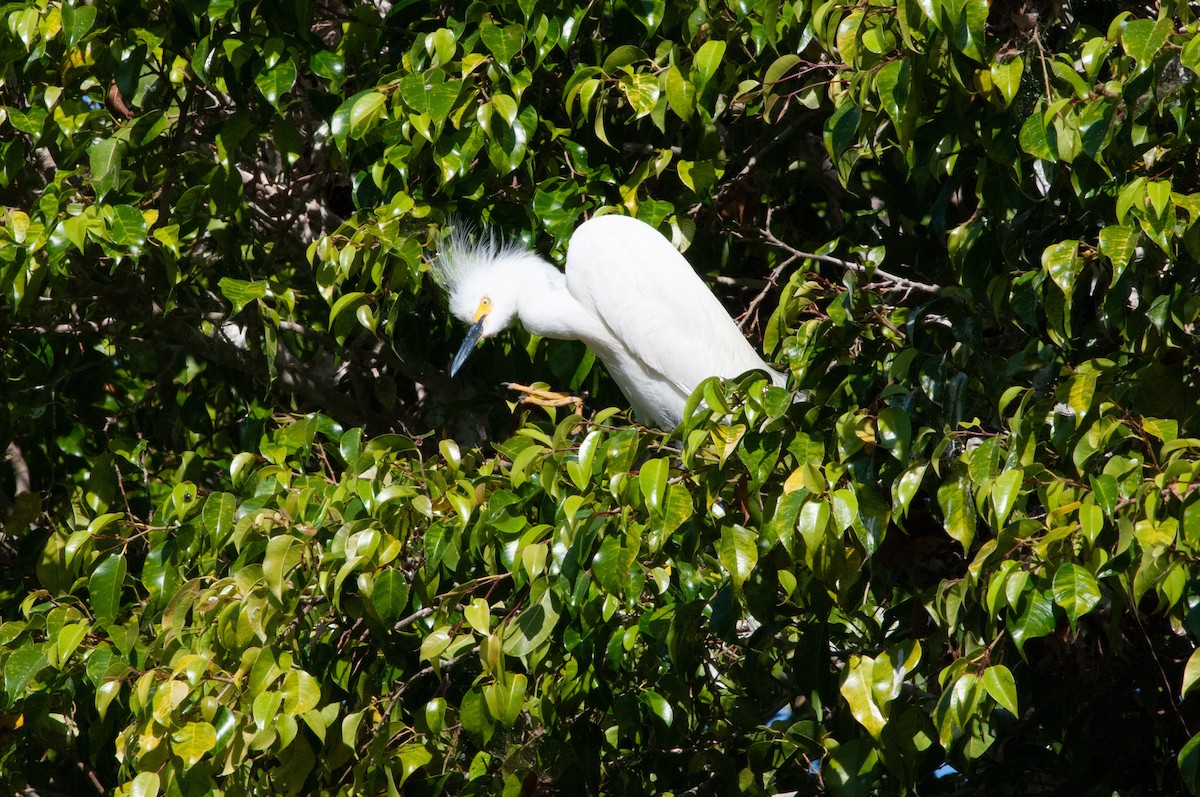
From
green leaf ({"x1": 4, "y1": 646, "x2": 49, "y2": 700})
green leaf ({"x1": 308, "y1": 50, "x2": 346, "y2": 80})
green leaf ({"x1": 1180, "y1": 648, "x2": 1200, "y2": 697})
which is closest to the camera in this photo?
green leaf ({"x1": 1180, "y1": 648, "x2": 1200, "y2": 697})

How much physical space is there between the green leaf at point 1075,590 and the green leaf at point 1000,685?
108mm

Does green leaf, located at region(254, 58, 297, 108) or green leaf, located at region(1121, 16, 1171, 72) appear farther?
green leaf, located at region(254, 58, 297, 108)

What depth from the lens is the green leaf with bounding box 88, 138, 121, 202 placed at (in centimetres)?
254

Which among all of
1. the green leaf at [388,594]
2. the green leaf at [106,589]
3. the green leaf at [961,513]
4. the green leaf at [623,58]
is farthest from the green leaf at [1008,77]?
the green leaf at [106,589]

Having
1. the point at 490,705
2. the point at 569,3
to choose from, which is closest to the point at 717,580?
the point at 490,705

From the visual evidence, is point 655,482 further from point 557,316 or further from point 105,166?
point 557,316

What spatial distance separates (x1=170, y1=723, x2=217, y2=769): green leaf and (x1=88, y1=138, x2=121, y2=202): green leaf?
1.17m

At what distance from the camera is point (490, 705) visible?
6.33 ft

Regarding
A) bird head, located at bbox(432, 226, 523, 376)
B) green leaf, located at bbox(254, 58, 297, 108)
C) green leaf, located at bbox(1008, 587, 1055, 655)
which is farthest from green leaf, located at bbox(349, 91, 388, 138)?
green leaf, located at bbox(1008, 587, 1055, 655)

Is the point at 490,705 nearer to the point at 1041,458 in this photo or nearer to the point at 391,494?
the point at 391,494

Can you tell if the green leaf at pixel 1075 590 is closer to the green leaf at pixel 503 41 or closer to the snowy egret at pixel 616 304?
the green leaf at pixel 503 41

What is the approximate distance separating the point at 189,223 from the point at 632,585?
58.1 inches

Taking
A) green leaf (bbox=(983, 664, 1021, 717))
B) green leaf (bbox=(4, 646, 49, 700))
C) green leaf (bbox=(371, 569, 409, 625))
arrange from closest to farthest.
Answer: green leaf (bbox=(983, 664, 1021, 717))
green leaf (bbox=(371, 569, 409, 625))
green leaf (bbox=(4, 646, 49, 700))

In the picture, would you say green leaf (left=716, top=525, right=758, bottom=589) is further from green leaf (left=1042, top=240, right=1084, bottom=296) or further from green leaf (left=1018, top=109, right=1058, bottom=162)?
green leaf (left=1018, top=109, right=1058, bottom=162)
